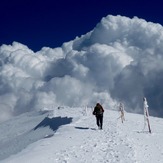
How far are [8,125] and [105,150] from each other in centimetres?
6351

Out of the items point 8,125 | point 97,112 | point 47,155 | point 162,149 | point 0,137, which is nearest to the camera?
point 47,155

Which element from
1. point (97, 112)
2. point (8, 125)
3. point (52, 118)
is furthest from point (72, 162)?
point (8, 125)

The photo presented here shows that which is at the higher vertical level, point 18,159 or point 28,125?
point 28,125

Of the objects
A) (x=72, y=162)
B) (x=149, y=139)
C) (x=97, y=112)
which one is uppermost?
(x=97, y=112)

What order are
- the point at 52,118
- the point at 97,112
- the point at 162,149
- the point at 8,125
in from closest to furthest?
the point at 162,149 → the point at 97,112 → the point at 52,118 → the point at 8,125

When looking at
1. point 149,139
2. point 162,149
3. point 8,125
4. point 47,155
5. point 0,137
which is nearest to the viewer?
point 47,155

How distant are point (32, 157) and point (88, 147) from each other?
4.38 metres

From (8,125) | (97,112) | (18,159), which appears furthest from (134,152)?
(8,125)

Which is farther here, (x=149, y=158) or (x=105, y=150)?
(x=105, y=150)

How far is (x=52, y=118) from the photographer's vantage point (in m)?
59.2

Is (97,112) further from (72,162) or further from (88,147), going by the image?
(72,162)

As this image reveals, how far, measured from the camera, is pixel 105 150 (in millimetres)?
21406

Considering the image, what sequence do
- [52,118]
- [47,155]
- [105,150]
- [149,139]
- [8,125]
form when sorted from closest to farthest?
1. [47,155]
2. [105,150]
3. [149,139]
4. [52,118]
5. [8,125]

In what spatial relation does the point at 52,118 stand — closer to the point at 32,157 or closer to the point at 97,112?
the point at 97,112
